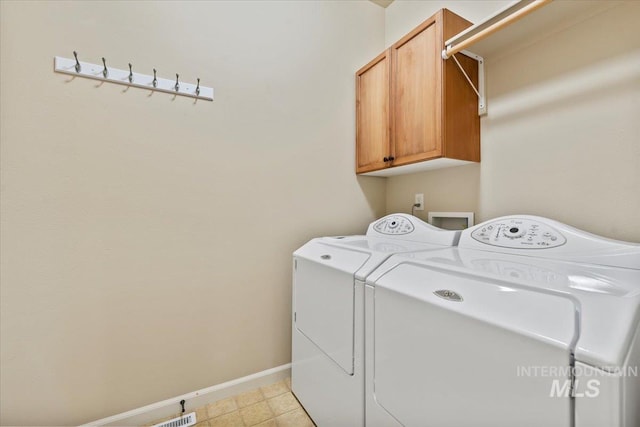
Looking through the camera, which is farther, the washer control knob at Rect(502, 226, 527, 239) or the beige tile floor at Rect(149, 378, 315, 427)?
the beige tile floor at Rect(149, 378, 315, 427)

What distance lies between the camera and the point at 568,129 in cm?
120

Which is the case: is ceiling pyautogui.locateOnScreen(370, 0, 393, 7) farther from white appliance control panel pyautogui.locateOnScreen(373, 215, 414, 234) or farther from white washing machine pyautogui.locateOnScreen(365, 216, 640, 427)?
white washing machine pyautogui.locateOnScreen(365, 216, 640, 427)

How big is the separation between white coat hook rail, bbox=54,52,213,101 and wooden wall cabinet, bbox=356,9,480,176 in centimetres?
113

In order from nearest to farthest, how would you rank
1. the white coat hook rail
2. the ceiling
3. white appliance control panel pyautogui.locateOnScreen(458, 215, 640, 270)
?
white appliance control panel pyautogui.locateOnScreen(458, 215, 640, 270) < the white coat hook rail < the ceiling

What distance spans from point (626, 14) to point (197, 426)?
2676 mm

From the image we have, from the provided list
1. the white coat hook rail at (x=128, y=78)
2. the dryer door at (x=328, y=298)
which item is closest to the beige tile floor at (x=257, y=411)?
the dryer door at (x=328, y=298)

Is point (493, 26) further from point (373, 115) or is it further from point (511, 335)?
point (511, 335)

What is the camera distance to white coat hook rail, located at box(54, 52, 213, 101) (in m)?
1.29

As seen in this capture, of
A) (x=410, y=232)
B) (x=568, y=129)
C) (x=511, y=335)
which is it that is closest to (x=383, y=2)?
(x=568, y=129)

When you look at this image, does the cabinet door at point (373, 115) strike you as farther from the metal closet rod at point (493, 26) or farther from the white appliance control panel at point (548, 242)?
the white appliance control panel at point (548, 242)

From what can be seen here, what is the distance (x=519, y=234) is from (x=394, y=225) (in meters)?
0.74

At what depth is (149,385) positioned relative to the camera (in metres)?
1.46

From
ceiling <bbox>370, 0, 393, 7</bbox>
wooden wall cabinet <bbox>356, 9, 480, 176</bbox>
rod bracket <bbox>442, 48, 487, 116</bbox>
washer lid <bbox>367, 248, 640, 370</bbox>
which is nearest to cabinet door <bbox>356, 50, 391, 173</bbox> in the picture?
wooden wall cabinet <bbox>356, 9, 480, 176</bbox>

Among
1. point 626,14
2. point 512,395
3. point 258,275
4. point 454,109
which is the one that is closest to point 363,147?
point 454,109
